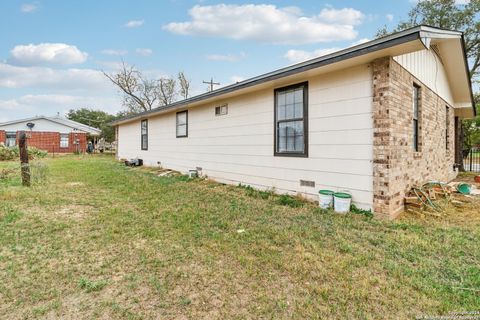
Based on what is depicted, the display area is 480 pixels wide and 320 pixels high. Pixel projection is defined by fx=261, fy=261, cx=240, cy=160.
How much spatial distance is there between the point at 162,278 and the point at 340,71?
4.63 metres

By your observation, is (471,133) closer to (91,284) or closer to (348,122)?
(348,122)

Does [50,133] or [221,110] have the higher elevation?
[50,133]

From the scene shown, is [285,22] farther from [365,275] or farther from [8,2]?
[365,275]

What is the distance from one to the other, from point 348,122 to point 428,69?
3564 mm

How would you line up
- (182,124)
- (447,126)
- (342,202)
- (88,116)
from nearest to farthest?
1. (342,202)
2. (447,126)
3. (182,124)
4. (88,116)

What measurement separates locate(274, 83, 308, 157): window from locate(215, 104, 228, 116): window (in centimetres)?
222

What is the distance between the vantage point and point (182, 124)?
34.1ft

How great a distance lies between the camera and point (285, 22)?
12.0 m

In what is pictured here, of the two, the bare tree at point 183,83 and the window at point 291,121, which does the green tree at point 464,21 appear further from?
the bare tree at point 183,83

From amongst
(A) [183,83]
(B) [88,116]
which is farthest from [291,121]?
(B) [88,116]

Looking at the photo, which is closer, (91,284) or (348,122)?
(91,284)

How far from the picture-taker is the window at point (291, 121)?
5.70 meters

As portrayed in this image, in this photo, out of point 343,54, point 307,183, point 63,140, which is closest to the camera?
point 343,54

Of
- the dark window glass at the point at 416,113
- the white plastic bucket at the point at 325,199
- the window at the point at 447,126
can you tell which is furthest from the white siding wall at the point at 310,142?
the window at the point at 447,126
